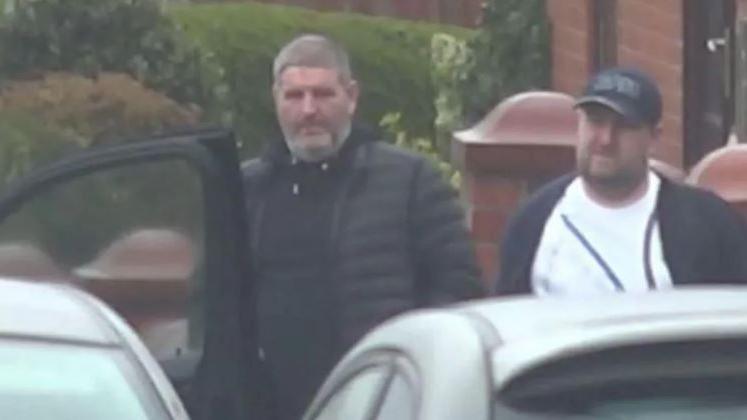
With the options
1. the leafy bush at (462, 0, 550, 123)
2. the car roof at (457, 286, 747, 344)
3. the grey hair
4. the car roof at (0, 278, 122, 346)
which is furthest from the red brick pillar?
the car roof at (457, 286, 747, 344)

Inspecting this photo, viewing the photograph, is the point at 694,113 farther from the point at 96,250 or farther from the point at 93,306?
the point at 93,306

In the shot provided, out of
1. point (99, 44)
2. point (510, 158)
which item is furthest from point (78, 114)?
point (510, 158)

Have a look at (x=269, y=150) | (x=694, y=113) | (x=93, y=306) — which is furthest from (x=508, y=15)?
(x=93, y=306)

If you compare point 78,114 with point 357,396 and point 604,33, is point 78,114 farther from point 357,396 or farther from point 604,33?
point 357,396

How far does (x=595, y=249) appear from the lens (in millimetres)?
6355

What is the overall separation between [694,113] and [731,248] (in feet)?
22.0

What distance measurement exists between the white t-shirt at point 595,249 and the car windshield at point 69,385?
58.1 inches

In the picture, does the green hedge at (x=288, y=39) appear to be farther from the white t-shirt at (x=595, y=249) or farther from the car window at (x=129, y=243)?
the white t-shirt at (x=595, y=249)

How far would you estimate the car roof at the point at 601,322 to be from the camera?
4.04 m

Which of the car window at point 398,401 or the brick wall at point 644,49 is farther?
the brick wall at point 644,49

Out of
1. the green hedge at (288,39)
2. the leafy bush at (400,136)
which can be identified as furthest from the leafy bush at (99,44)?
the green hedge at (288,39)

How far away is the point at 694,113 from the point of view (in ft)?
42.9

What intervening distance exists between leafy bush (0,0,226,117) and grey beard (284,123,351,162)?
27.4ft

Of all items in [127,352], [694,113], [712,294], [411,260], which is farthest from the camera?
[694,113]
